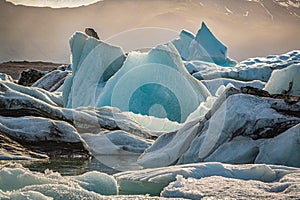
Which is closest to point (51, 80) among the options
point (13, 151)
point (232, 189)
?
point (13, 151)

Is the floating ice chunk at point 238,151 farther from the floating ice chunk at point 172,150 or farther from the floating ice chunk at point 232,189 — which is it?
the floating ice chunk at point 232,189

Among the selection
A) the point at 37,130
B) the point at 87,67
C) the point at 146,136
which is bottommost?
the point at 146,136

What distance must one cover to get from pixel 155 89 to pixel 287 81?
241 inches

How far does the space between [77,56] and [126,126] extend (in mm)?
7528

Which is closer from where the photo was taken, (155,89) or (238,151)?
(238,151)

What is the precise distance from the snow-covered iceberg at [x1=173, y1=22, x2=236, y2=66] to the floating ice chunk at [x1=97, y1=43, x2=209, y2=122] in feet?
58.5

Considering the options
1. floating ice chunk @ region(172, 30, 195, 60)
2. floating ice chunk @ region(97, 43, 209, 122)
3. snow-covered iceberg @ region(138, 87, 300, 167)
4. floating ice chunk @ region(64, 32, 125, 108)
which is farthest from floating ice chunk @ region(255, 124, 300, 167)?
floating ice chunk @ region(172, 30, 195, 60)

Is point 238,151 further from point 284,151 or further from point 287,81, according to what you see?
point 287,81

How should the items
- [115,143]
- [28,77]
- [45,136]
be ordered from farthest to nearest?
[28,77] → [115,143] → [45,136]

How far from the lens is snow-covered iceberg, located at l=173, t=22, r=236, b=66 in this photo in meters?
39.2

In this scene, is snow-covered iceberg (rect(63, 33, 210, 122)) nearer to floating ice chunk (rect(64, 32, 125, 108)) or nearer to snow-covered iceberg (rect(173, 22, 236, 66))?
floating ice chunk (rect(64, 32, 125, 108))

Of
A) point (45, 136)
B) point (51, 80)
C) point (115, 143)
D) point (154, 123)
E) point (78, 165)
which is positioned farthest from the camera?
point (51, 80)

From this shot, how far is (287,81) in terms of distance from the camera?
56.2ft

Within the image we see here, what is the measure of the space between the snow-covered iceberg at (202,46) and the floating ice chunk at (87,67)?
1714 cm
